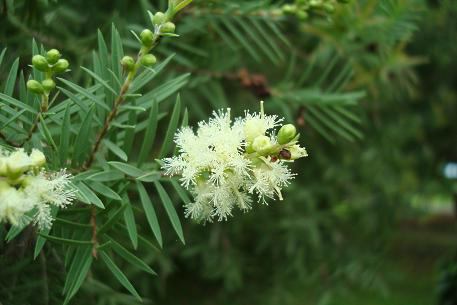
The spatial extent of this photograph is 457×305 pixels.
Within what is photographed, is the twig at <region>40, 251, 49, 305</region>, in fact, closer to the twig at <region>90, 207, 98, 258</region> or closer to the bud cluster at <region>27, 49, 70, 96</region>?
the twig at <region>90, 207, 98, 258</region>

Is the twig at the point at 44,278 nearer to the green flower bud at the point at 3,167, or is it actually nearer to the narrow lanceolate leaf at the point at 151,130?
the narrow lanceolate leaf at the point at 151,130

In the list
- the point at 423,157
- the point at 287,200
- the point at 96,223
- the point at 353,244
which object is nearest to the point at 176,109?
the point at 96,223

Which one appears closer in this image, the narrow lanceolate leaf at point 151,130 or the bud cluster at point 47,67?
the bud cluster at point 47,67

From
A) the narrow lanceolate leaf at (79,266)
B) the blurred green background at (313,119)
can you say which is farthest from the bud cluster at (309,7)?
the narrow lanceolate leaf at (79,266)

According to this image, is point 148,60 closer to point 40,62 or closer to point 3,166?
point 40,62

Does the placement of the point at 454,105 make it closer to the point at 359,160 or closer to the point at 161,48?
the point at 359,160
